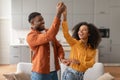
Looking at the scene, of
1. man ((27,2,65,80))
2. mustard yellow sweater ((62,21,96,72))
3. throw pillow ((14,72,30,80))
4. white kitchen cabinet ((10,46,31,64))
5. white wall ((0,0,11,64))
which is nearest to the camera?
man ((27,2,65,80))

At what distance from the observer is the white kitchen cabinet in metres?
6.74

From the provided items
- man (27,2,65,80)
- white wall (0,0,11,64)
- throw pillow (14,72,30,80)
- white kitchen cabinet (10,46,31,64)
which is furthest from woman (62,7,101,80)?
white wall (0,0,11,64)

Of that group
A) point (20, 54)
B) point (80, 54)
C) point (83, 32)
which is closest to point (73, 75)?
point (80, 54)

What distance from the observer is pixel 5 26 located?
25.0 ft

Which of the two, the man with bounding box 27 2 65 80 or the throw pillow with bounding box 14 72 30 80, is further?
the throw pillow with bounding box 14 72 30 80

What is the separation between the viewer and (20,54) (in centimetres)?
679

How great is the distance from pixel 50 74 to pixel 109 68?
440 centimetres

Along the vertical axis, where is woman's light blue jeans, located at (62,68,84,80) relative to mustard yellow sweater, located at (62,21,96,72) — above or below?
below

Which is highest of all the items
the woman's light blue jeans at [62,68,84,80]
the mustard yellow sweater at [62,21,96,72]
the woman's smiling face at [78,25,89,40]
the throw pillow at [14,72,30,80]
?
the woman's smiling face at [78,25,89,40]

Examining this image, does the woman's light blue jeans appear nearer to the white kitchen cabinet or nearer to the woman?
the woman

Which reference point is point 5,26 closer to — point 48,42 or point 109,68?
point 109,68

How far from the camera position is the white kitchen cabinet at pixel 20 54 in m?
6.74

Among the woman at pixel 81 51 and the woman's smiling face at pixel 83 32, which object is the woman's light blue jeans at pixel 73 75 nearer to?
the woman at pixel 81 51

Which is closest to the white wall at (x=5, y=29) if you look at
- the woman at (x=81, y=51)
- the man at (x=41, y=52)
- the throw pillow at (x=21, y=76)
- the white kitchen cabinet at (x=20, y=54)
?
the white kitchen cabinet at (x=20, y=54)
